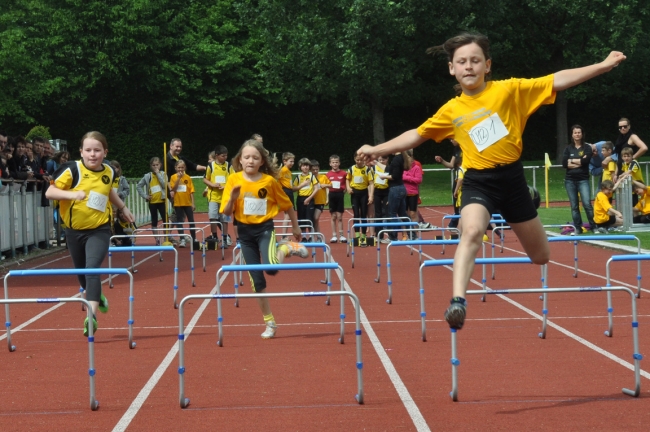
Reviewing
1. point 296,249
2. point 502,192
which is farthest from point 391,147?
point 296,249

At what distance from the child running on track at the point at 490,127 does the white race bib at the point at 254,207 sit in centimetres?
284

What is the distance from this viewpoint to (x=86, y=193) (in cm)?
835

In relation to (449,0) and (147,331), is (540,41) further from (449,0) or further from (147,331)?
(147,331)

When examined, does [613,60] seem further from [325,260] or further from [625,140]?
[625,140]

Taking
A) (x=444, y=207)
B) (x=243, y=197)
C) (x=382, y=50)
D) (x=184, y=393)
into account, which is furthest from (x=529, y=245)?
(x=382, y=50)

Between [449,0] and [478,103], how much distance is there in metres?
33.4

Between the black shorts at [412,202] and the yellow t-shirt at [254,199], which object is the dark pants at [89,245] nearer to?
the yellow t-shirt at [254,199]

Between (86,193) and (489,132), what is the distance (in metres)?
3.81

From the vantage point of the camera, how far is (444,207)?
110ft

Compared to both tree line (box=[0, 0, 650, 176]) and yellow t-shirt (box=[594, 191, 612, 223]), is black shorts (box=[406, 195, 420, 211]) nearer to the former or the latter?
yellow t-shirt (box=[594, 191, 612, 223])

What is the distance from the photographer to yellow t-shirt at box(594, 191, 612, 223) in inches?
734

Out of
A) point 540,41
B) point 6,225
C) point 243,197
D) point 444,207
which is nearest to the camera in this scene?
point 243,197

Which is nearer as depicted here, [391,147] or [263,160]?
[391,147]

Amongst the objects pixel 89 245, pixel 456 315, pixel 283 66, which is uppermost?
pixel 283 66
